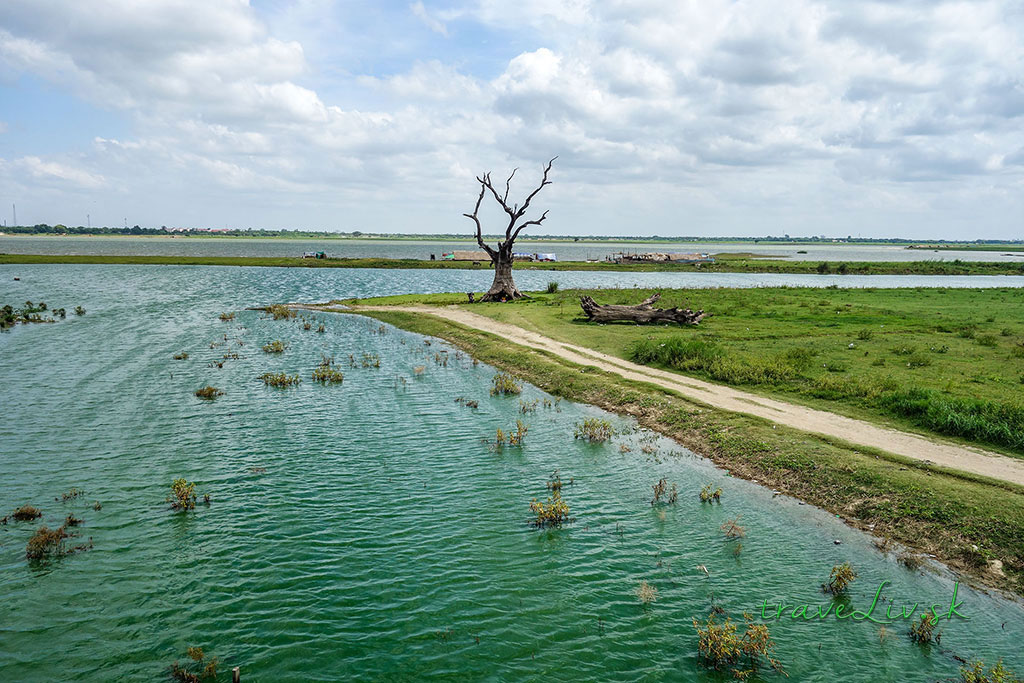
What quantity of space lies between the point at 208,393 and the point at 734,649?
23762mm

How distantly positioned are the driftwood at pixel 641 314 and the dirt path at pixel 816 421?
29.8 feet

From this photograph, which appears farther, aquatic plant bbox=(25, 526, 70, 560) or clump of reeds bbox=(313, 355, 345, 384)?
clump of reeds bbox=(313, 355, 345, 384)

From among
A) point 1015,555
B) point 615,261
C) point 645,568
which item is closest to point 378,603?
point 645,568

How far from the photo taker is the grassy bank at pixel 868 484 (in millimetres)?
13648

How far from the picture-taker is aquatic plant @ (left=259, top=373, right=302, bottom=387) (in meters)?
29.2

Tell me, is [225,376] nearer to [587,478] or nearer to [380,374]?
[380,374]

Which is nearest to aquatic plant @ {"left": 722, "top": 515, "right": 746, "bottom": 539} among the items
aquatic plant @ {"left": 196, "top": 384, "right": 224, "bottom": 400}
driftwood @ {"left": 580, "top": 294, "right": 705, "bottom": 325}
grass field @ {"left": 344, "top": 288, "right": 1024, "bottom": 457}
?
grass field @ {"left": 344, "top": 288, "right": 1024, "bottom": 457}

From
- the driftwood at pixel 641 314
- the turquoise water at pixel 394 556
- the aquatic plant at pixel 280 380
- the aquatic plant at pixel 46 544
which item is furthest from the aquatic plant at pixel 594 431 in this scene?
the driftwood at pixel 641 314

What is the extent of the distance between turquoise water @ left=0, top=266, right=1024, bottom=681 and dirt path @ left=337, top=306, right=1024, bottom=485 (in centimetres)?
409

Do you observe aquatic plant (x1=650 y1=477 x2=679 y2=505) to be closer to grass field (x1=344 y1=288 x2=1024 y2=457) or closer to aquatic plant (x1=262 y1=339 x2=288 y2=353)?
grass field (x1=344 y1=288 x2=1024 y2=457)

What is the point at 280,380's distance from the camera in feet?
96.3

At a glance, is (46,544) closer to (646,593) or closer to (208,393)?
(646,593)

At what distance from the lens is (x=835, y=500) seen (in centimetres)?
1642

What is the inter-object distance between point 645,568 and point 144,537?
11.6m
